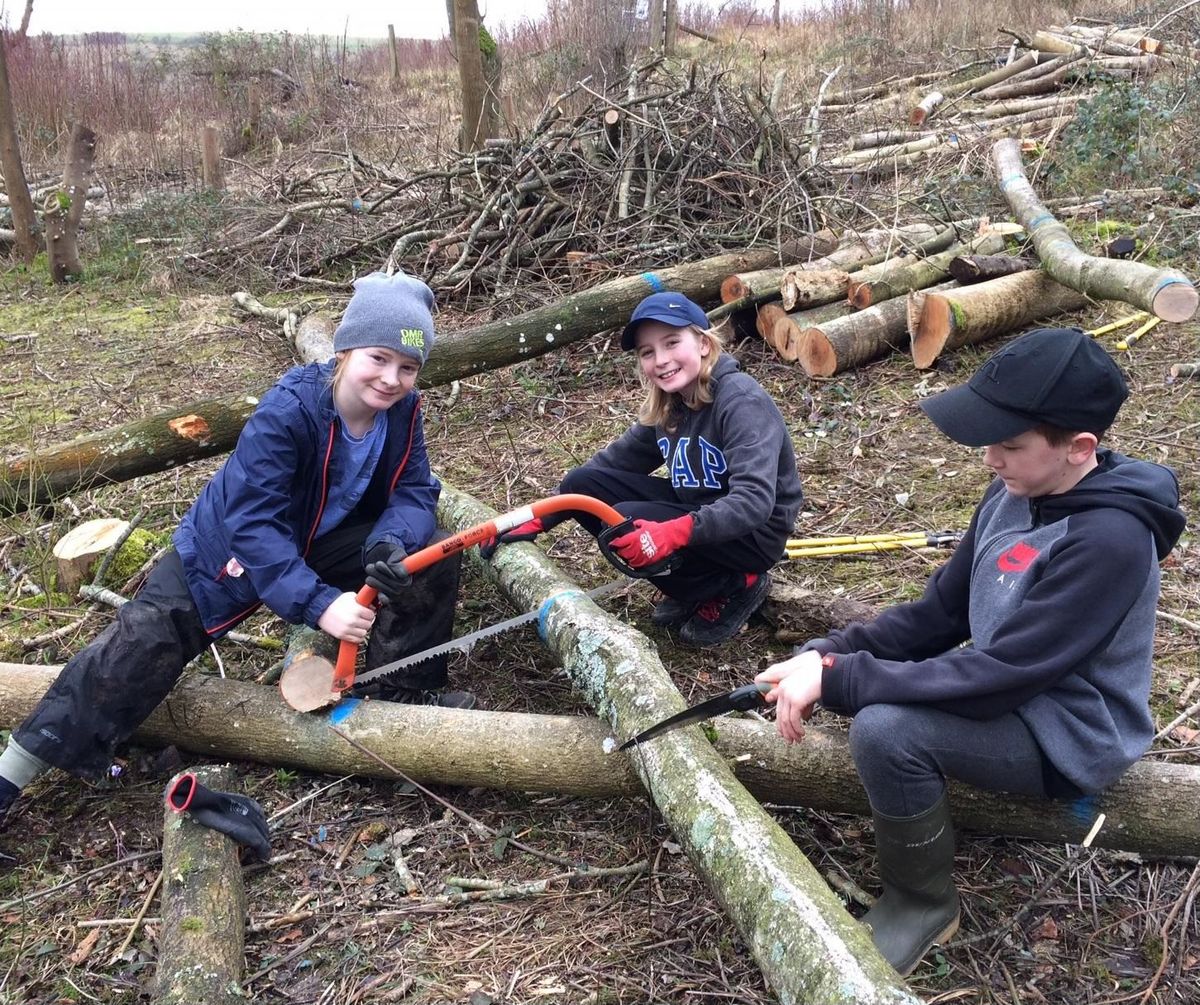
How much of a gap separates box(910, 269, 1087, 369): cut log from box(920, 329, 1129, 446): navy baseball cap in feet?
13.4

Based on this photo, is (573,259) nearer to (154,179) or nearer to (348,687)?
(348,687)

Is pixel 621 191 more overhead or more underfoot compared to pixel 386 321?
more overhead

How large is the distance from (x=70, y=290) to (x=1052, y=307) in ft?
30.1

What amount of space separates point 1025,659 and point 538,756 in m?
1.41

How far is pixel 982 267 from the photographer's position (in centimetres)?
651

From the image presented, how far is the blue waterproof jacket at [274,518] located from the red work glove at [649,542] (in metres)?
0.75

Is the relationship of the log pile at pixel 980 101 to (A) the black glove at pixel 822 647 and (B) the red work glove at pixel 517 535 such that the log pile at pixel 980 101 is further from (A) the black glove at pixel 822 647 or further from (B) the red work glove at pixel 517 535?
(A) the black glove at pixel 822 647

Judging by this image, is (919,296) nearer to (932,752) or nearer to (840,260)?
(840,260)

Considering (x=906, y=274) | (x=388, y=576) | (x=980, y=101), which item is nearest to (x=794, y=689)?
(x=388, y=576)

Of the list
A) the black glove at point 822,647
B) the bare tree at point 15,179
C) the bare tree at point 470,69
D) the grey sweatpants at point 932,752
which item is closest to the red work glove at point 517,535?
the black glove at point 822,647

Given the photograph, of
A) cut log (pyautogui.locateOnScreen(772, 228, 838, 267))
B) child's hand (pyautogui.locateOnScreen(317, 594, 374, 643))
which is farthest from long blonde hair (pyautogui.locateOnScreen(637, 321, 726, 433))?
cut log (pyautogui.locateOnScreen(772, 228, 838, 267))

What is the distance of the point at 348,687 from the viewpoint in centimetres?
303

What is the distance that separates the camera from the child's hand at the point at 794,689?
2.23 meters

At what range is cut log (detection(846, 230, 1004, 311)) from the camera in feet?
21.0
